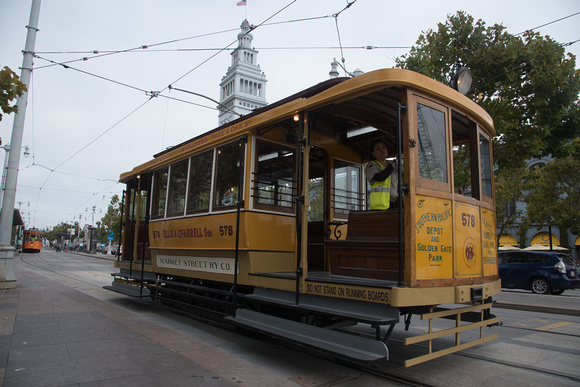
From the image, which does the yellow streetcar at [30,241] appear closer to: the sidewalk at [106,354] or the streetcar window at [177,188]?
the sidewalk at [106,354]

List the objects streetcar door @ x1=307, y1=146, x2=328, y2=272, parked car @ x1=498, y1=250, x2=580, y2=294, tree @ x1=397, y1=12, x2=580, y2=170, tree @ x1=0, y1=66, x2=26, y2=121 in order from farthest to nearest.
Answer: parked car @ x1=498, y1=250, x2=580, y2=294, tree @ x1=397, y1=12, x2=580, y2=170, streetcar door @ x1=307, y1=146, x2=328, y2=272, tree @ x1=0, y1=66, x2=26, y2=121

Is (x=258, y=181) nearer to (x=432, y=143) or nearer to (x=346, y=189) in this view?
(x=346, y=189)

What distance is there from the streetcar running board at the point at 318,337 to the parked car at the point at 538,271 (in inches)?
524

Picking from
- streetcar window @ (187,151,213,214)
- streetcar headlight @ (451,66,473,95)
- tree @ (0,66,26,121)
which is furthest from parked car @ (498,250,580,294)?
tree @ (0,66,26,121)

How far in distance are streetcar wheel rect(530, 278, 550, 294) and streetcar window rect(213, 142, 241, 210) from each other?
44.3 feet

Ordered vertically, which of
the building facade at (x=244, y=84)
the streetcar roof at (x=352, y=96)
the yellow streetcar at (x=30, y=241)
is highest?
the building facade at (x=244, y=84)

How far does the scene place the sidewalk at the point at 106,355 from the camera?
398 cm

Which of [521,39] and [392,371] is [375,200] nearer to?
[392,371]

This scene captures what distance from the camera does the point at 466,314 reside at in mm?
4809

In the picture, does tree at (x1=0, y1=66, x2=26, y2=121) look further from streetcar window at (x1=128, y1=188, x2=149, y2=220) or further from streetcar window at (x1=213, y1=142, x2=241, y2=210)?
streetcar window at (x1=128, y1=188, x2=149, y2=220)

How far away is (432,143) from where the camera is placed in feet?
13.9

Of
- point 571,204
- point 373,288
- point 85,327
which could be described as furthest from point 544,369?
point 571,204

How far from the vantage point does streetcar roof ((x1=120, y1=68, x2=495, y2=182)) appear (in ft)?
12.9

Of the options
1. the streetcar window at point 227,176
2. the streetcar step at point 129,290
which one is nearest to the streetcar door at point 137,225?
the streetcar step at point 129,290
